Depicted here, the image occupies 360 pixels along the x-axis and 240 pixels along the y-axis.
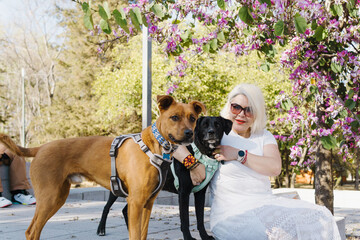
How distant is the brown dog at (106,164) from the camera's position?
3318 mm

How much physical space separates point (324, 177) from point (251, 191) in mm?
2845

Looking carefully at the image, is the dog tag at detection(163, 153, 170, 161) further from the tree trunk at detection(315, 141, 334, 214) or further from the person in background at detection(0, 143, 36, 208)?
the person in background at detection(0, 143, 36, 208)

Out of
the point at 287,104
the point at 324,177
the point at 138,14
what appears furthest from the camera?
the point at 324,177

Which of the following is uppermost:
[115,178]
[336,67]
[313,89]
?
[336,67]

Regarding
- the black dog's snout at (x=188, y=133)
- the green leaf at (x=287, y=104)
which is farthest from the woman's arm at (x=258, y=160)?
the green leaf at (x=287, y=104)

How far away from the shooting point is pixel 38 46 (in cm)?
3291

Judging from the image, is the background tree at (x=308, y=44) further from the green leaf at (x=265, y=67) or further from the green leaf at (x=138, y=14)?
the green leaf at (x=138, y=14)

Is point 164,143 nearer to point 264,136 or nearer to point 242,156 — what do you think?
point 242,156

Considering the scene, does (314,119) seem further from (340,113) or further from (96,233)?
(96,233)

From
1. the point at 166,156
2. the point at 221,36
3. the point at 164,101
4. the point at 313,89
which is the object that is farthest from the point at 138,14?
the point at 313,89

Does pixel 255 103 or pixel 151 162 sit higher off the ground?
pixel 255 103

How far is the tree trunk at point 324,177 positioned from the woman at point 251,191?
259 centimetres

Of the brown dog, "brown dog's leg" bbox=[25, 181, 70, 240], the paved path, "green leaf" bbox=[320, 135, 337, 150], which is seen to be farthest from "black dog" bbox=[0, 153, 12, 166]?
"green leaf" bbox=[320, 135, 337, 150]

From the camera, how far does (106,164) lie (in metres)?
3.73
